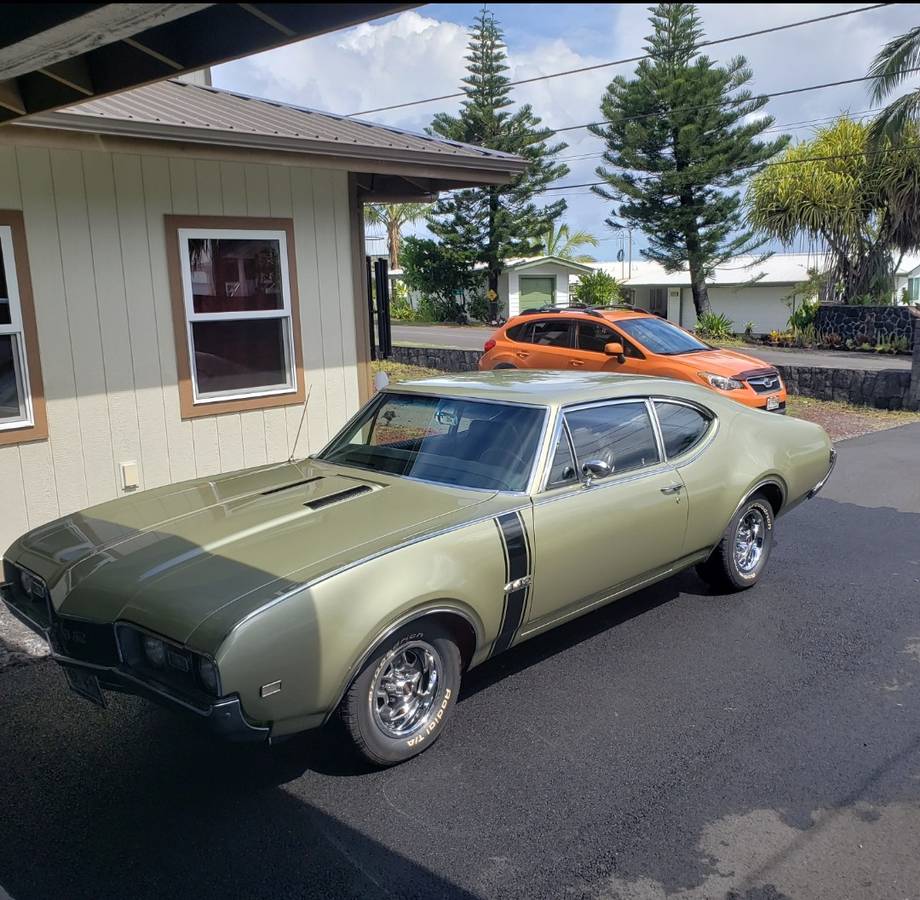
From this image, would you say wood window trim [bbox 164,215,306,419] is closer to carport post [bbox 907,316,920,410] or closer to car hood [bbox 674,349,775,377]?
car hood [bbox 674,349,775,377]

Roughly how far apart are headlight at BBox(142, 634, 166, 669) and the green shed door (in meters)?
39.5

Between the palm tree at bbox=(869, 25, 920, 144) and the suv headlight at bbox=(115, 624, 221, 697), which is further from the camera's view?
the palm tree at bbox=(869, 25, 920, 144)

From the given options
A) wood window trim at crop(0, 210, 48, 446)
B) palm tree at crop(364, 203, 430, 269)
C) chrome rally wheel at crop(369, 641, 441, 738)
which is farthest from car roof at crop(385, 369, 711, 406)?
palm tree at crop(364, 203, 430, 269)

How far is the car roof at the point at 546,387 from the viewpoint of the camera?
4.80 m

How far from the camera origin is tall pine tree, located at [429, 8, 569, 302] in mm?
37062

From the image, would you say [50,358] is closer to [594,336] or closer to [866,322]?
[594,336]

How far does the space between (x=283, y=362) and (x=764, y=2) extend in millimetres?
6287

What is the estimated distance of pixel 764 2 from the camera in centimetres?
215

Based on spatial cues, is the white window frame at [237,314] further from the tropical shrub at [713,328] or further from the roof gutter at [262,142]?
the tropical shrub at [713,328]

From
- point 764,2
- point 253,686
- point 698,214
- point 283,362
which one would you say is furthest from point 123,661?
point 698,214

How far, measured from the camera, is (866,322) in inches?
979

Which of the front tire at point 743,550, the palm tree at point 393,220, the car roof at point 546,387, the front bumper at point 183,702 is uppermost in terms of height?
the palm tree at point 393,220

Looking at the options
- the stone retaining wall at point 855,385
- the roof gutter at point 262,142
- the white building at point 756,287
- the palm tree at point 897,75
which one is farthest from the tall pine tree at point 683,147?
the roof gutter at point 262,142

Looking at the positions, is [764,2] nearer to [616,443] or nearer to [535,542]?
[535,542]
